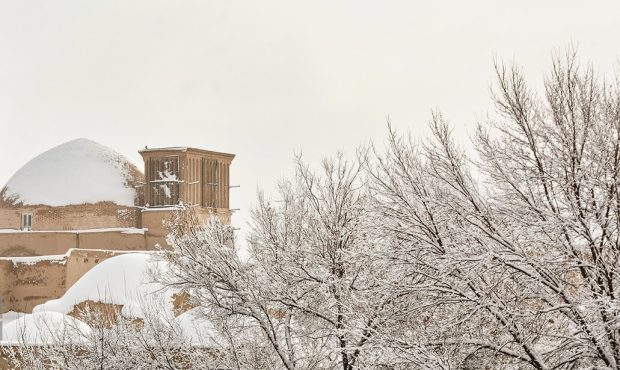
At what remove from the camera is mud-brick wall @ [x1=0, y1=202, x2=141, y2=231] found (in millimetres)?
41531

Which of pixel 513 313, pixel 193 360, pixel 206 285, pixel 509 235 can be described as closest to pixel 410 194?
pixel 509 235

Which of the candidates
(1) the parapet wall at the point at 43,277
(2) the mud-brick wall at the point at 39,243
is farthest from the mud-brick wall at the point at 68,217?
(1) the parapet wall at the point at 43,277

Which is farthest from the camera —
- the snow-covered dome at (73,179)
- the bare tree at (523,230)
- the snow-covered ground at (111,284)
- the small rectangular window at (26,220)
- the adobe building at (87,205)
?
the snow-covered dome at (73,179)

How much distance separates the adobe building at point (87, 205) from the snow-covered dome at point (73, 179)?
0.05 metres

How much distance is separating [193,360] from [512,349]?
612cm

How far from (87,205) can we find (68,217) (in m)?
1.07

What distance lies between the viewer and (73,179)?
4247 centimetres

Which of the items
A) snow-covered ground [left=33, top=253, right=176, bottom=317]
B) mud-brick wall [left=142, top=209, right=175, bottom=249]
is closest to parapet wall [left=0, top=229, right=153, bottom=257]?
mud-brick wall [left=142, top=209, right=175, bottom=249]

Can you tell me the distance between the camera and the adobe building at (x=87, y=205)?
39281mm

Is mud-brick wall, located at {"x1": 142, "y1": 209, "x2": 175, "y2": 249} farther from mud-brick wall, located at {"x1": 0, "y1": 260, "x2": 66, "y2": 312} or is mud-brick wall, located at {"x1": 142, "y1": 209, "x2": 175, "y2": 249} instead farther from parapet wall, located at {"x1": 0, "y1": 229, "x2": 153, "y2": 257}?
mud-brick wall, located at {"x1": 0, "y1": 260, "x2": 66, "y2": 312}

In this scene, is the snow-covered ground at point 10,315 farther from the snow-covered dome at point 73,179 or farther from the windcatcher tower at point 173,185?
the windcatcher tower at point 173,185

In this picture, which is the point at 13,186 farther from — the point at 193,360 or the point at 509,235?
the point at 509,235

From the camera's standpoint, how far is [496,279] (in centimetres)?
1023

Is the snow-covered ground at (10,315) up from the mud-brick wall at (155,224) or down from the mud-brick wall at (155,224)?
down
